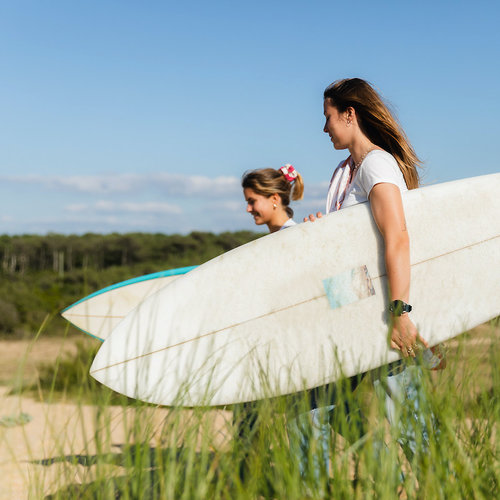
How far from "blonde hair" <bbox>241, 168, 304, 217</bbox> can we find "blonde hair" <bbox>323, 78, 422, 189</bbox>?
4.24 feet

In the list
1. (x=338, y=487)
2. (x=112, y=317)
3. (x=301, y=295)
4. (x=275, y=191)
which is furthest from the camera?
(x=112, y=317)

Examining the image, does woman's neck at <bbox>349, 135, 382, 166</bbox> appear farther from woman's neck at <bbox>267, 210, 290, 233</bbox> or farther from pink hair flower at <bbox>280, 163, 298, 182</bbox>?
pink hair flower at <bbox>280, 163, 298, 182</bbox>

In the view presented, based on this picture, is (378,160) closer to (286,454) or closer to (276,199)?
(286,454)

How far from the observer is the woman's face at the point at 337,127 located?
8.27ft

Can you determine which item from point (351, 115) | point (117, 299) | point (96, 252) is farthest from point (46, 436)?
point (96, 252)

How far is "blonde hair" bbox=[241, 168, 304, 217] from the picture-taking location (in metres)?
3.83

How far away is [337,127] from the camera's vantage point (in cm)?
253

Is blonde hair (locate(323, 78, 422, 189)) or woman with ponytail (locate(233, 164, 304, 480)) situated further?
woman with ponytail (locate(233, 164, 304, 480))

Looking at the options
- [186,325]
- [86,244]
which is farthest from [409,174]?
[86,244]

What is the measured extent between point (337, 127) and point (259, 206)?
4.34 ft

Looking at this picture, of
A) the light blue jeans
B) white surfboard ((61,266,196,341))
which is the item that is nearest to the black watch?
the light blue jeans

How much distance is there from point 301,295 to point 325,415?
1186 millimetres

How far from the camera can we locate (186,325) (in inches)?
114

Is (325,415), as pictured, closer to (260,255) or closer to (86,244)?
(260,255)
